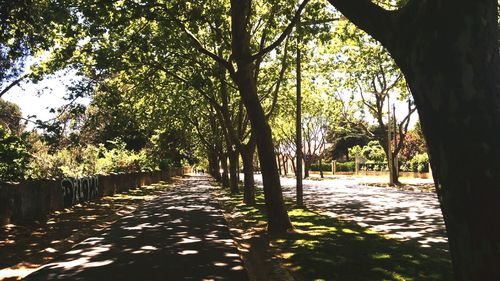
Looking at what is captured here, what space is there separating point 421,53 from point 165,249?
23.8ft

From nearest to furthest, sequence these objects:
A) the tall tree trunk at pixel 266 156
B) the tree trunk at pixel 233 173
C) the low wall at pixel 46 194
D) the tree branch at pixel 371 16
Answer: the tree branch at pixel 371 16
the tall tree trunk at pixel 266 156
the low wall at pixel 46 194
the tree trunk at pixel 233 173

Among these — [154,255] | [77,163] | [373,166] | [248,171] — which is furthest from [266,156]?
[373,166]

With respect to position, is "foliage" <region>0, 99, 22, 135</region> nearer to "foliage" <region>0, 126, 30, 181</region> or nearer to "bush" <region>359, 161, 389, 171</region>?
"foliage" <region>0, 126, 30, 181</region>

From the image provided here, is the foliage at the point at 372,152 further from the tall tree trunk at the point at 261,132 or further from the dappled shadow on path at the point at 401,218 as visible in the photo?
the tall tree trunk at the point at 261,132

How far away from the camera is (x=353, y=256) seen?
345 inches

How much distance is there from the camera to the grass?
7379 millimetres

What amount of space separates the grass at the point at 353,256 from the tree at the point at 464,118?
3.37 m

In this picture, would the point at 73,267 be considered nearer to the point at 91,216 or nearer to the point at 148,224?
the point at 148,224

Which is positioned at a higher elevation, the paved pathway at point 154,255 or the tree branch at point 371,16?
the tree branch at point 371,16

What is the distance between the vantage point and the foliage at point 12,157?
1656cm

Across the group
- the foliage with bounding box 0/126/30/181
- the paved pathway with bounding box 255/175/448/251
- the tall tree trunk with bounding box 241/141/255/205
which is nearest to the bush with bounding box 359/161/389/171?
the paved pathway with bounding box 255/175/448/251

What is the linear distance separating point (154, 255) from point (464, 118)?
683 cm

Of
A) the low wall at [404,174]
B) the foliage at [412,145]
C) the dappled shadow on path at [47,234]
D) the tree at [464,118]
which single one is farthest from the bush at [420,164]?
the tree at [464,118]

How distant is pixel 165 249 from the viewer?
10.0 metres
